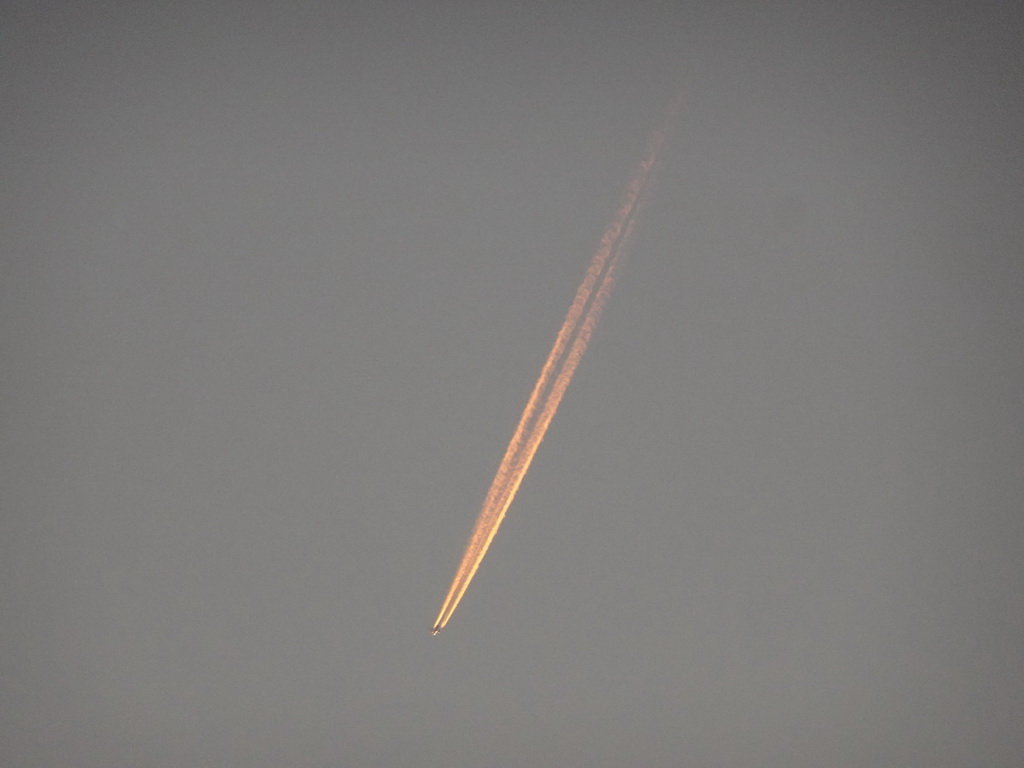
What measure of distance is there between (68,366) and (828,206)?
1.90m

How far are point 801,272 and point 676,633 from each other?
946 mm

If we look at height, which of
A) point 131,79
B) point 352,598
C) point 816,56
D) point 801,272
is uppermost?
point 816,56

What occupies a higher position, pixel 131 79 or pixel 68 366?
pixel 131 79

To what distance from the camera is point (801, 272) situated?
2.08m

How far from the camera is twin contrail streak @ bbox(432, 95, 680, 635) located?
2.05m

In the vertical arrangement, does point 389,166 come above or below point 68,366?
above

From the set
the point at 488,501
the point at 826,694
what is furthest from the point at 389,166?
the point at 826,694

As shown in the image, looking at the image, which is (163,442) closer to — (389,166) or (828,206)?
(389,166)

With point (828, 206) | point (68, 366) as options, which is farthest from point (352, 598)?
point (828, 206)

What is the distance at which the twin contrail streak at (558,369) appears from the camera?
6.73ft

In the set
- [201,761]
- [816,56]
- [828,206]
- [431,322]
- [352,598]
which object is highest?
[816,56]

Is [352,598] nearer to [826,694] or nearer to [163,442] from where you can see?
[163,442]

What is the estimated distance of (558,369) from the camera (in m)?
2.06

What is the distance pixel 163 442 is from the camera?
79.4 inches
